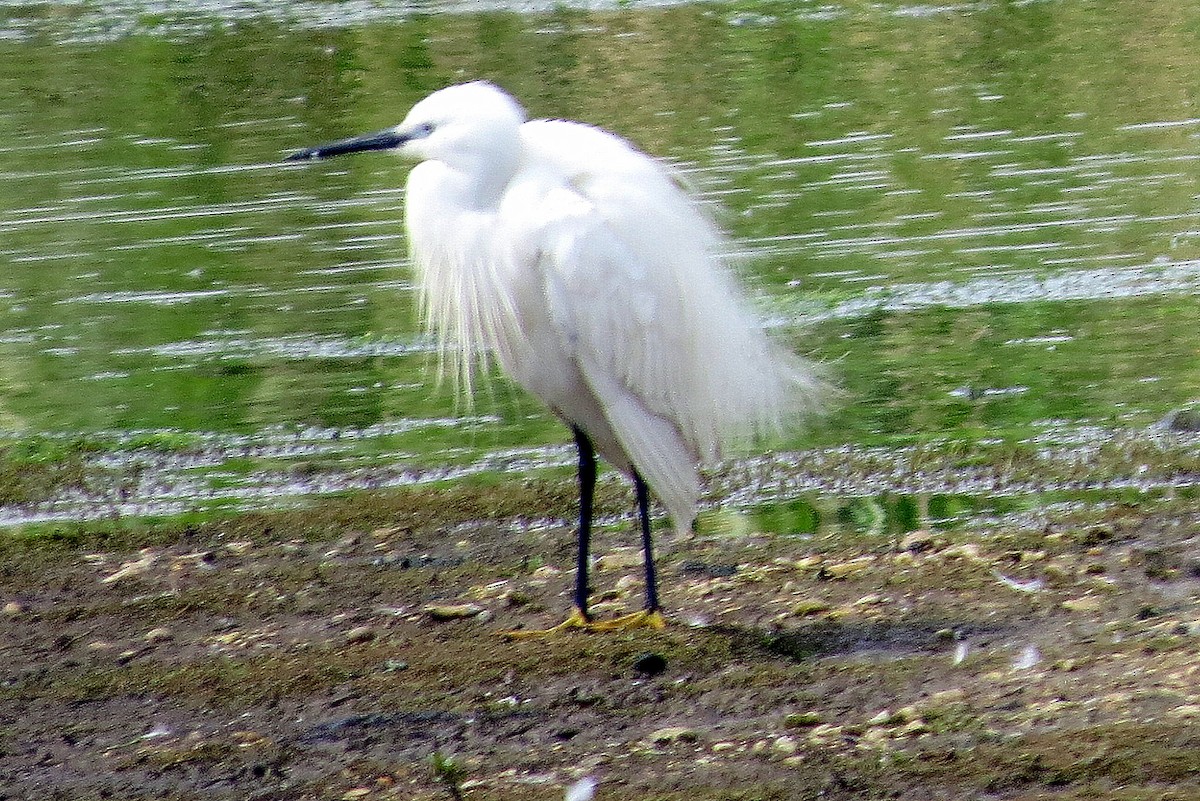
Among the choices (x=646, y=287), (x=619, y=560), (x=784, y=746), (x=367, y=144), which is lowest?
(x=619, y=560)

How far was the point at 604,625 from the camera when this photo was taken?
215 inches

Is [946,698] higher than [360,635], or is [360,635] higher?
[946,698]

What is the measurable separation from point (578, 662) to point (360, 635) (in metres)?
0.78

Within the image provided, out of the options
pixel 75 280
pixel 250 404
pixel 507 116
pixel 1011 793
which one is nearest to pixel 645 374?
pixel 507 116

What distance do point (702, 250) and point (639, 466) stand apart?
67cm

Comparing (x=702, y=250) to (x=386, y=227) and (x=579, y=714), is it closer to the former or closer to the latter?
(x=579, y=714)

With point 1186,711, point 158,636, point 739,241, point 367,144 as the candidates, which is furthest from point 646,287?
point 739,241

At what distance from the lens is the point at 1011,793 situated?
12.6 feet

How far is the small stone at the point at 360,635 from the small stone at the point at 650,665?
0.93 metres

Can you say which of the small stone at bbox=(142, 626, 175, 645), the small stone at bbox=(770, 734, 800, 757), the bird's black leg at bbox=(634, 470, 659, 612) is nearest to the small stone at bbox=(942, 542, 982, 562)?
the bird's black leg at bbox=(634, 470, 659, 612)

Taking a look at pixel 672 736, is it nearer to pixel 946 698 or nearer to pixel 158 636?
pixel 946 698

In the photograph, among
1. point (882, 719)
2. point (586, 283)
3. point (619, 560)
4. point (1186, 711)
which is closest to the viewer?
point (1186, 711)

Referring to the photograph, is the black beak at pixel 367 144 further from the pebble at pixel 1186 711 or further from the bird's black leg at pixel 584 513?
the pebble at pixel 1186 711

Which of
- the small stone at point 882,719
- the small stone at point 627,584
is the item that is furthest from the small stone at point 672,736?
the small stone at point 627,584
